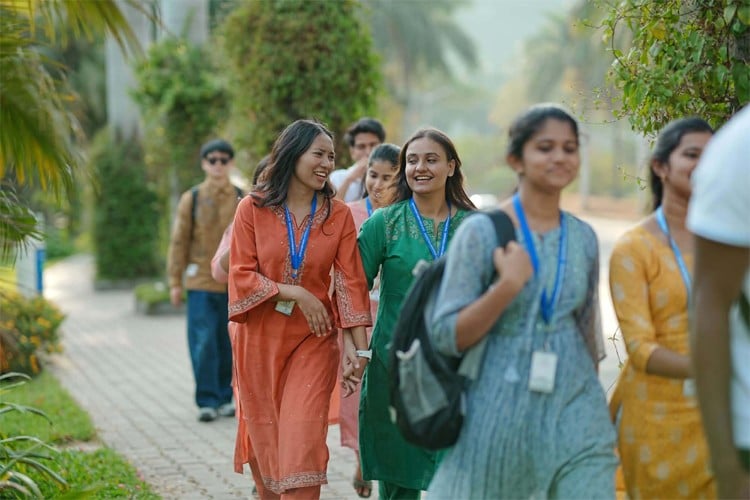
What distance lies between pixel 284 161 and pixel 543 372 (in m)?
2.47

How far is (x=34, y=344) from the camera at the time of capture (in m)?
12.7

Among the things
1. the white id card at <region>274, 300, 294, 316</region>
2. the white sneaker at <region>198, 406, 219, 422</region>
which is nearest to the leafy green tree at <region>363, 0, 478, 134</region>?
the white sneaker at <region>198, 406, 219, 422</region>

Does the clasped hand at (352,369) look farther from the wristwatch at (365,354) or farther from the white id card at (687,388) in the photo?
the white id card at (687,388)

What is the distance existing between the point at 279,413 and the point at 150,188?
18.4m

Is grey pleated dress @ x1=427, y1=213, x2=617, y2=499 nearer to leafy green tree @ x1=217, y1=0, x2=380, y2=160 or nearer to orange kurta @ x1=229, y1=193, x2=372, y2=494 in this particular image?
orange kurta @ x1=229, y1=193, x2=372, y2=494

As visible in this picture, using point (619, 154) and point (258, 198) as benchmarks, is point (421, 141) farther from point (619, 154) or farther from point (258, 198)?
point (619, 154)

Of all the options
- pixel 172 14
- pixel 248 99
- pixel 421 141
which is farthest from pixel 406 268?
pixel 172 14

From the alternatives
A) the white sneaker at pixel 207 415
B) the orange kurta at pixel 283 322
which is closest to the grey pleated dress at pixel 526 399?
the orange kurta at pixel 283 322

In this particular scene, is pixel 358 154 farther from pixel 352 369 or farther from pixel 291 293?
pixel 352 369

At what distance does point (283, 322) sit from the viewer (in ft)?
20.4

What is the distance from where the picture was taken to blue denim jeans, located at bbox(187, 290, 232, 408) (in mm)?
10227

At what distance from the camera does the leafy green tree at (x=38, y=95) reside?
18.1 feet

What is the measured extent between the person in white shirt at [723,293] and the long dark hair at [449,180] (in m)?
3.16

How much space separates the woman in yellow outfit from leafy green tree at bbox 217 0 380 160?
776cm
